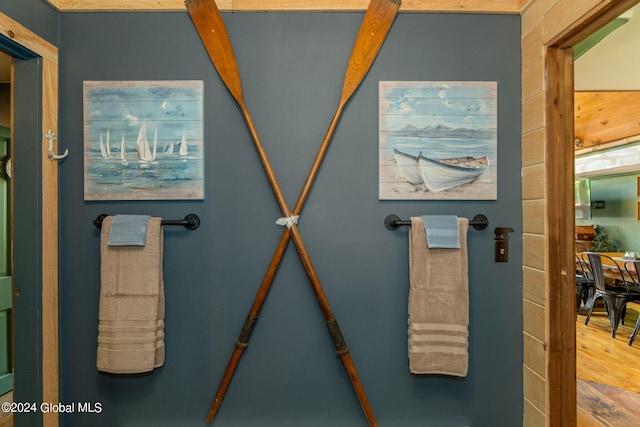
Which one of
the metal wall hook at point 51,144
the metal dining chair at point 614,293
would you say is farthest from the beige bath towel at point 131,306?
the metal dining chair at point 614,293

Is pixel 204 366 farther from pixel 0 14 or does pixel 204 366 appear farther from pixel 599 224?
pixel 599 224

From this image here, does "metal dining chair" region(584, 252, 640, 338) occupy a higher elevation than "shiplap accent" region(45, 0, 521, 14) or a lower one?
lower

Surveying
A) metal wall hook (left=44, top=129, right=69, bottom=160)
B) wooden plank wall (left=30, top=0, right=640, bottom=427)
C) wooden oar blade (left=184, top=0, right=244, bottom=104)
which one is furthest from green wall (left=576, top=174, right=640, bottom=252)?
metal wall hook (left=44, top=129, right=69, bottom=160)

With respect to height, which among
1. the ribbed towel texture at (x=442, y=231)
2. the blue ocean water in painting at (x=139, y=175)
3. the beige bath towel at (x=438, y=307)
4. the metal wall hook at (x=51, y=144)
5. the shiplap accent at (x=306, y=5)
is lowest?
the beige bath towel at (x=438, y=307)

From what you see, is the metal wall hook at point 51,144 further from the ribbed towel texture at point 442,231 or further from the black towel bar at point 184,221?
the ribbed towel texture at point 442,231

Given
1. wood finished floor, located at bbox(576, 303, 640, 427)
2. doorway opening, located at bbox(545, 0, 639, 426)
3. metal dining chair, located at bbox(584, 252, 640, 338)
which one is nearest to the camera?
doorway opening, located at bbox(545, 0, 639, 426)

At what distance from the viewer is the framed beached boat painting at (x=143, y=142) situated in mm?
1229

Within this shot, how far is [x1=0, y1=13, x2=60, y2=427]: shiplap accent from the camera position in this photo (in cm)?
118

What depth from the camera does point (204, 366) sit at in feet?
4.06

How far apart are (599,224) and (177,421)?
254 inches

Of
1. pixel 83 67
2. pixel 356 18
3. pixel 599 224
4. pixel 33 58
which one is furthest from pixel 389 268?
pixel 599 224

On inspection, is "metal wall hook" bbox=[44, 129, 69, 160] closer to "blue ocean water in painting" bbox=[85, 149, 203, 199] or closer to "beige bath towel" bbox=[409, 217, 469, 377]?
"blue ocean water in painting" bbox=[85, 149, 203, 199]

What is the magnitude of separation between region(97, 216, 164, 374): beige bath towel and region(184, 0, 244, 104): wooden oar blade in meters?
0.67

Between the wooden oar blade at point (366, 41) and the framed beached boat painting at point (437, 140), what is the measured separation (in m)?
0.12
